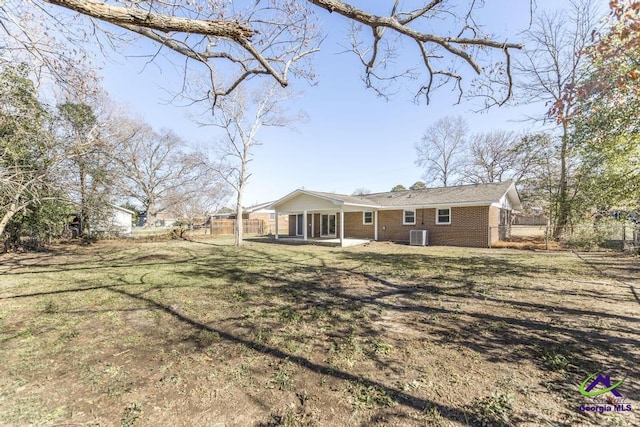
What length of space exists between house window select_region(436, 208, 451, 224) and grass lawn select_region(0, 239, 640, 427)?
894 cm

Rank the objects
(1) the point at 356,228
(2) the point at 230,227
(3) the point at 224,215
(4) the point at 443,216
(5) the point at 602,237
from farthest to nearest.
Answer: (3) the point at 224,215
(2) the point at 230,227
(1) the point at 356,228
(4) the point at 443,216
(5) the point at 602,237

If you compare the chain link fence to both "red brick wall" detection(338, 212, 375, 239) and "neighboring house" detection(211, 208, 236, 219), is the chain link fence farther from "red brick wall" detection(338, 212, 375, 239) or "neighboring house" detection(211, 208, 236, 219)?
"neighboring house" detection(211, 208, 236, 219)

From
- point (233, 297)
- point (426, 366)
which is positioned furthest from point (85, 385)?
point (426, 366)

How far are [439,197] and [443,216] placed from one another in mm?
1409

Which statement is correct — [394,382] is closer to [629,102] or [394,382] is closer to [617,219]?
[629,102]

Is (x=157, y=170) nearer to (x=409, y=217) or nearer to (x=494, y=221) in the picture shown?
(x=409, y=217)

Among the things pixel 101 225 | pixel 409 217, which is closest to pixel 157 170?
pixel 101 225

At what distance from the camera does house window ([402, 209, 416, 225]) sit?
1666 centimetres

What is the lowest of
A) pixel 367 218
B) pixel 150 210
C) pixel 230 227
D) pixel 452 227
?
pixel 230 227

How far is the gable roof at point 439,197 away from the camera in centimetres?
1451

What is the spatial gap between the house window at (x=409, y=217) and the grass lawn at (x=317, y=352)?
33.4ft

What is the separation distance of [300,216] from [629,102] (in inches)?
701

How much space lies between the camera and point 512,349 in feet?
10.3

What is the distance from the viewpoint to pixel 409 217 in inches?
665
